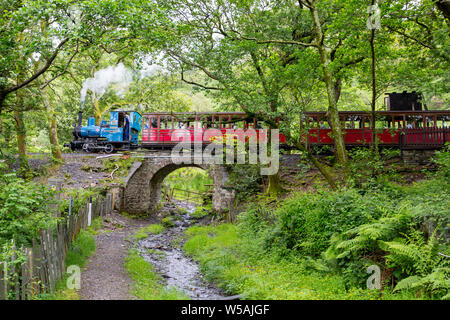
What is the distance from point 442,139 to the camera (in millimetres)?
15648

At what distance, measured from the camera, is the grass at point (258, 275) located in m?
5.82

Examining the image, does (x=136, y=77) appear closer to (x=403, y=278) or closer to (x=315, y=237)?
(x=315, y=237)

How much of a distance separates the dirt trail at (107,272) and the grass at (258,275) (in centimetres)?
234

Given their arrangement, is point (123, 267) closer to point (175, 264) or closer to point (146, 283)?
point (146, 283)

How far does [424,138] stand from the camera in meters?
15.8

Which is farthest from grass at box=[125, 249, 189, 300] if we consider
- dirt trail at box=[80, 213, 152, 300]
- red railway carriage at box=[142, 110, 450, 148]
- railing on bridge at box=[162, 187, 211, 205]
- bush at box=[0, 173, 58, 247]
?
railing on bridge at box=[162, 187, 211, 205]

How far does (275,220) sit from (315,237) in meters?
2.73

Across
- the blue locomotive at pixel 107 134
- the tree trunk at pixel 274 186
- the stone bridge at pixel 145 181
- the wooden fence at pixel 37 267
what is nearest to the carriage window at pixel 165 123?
the stone bridge at pixel 145 181

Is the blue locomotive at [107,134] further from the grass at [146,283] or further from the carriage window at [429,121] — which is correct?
the carriage window at [429,121]

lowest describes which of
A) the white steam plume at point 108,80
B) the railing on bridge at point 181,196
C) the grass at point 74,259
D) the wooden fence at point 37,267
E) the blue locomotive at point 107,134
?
the railing on bridge at point 181,196

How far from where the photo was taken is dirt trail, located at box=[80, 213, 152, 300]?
613 cm

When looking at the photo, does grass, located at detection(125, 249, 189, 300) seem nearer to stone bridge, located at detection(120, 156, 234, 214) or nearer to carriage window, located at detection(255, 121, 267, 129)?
carriage window, located at detection(255, 121, 267, 129)

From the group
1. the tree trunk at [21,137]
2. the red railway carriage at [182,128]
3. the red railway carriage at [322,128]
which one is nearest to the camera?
the tree trunk at [21,137]
